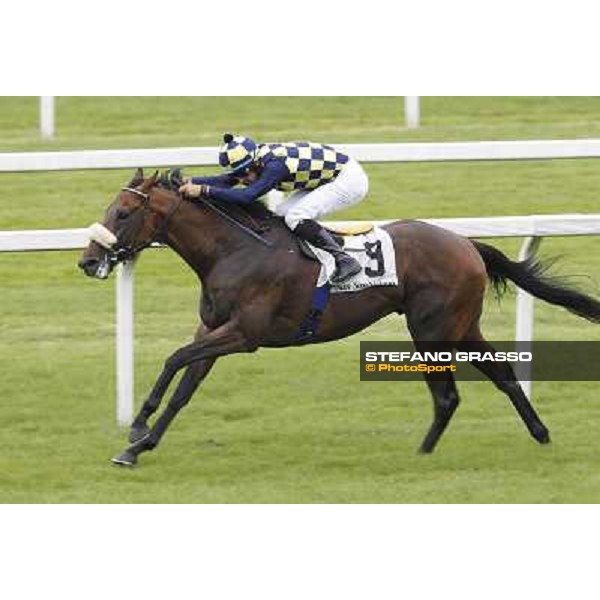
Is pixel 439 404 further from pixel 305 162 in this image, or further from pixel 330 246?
pixel 305 162

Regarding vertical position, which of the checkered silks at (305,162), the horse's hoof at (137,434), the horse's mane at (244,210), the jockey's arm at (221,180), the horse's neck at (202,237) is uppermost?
the checkered silks at (305,162)

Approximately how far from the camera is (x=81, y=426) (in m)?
10.1

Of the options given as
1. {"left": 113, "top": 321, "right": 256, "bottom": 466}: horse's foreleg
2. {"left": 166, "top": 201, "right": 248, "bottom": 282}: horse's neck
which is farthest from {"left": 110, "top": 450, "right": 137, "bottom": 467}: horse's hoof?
{"left": 166, "top": 201, "right": 248, "bottom": 282}: horse's neck

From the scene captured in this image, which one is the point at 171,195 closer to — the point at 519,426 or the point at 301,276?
the point at 301,276

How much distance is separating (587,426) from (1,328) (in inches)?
159

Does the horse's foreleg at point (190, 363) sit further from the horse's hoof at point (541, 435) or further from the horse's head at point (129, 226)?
the horse's hoof at point (541, 435)

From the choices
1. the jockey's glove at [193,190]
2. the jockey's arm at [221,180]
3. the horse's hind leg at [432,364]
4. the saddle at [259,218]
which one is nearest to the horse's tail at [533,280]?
the horse's hind leg at [432,364]

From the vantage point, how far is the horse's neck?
31.2 feet

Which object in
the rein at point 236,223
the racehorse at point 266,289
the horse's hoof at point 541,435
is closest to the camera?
the racehorse at point 266,289

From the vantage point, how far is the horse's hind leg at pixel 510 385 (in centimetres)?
976

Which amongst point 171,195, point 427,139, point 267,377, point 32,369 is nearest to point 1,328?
point 32,369

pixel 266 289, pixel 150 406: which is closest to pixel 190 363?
pixel 150 406

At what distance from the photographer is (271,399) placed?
34.8 ft

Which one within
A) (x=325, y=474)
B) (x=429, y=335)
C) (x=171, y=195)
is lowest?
(x=325, y=474)
